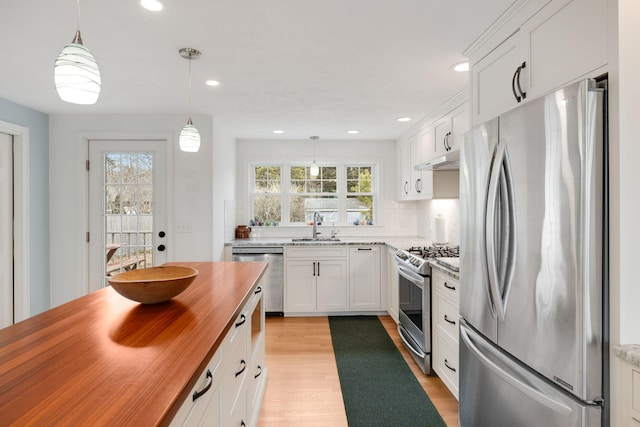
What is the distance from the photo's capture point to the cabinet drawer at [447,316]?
2.33m

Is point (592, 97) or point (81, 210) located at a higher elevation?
point (592, 97)

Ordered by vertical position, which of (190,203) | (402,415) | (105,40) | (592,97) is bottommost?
(402,415)

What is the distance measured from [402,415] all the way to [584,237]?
1673 millimetres

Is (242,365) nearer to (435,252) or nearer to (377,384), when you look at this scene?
(377,384)

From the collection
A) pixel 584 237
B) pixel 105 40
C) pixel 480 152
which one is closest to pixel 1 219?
pixel 105 40

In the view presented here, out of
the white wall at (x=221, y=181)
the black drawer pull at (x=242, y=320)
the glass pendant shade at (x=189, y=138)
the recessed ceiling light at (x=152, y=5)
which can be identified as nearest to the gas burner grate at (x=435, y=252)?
the black drawer pull at (x=242, y=320)

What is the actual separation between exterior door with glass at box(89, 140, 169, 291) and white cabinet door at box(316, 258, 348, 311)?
1.82m

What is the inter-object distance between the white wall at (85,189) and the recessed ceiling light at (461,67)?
8.15 feet

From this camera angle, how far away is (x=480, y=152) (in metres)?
1.75

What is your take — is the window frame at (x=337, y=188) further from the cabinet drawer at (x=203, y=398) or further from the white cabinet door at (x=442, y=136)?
the cabinet drawer at (x=203, y=398)

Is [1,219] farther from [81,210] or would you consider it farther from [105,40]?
[105,40]

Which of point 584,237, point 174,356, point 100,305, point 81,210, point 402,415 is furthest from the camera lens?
point 81,210

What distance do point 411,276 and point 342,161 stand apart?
2433 millimetres

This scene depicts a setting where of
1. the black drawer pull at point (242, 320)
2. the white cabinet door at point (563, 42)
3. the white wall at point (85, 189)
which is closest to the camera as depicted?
the white cabinet door at point (563, 42)
